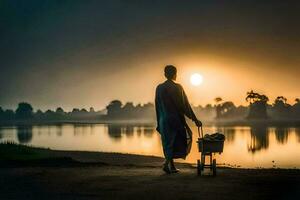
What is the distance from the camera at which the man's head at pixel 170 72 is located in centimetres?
1722

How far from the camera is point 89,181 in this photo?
49.1ft

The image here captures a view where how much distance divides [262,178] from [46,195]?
6.21m

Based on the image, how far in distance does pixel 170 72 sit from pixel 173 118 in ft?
5.04

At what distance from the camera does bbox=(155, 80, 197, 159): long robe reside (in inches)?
652

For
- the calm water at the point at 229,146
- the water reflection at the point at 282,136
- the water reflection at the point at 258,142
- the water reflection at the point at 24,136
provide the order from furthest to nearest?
the water reflection at the point at 24,136 → the water reflection at the point at 282,136 → the water reflection at the point at 258,142 → the calm water at the point at 229,146

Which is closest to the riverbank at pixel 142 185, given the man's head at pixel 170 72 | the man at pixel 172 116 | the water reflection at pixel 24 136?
the man at pixel 172 116

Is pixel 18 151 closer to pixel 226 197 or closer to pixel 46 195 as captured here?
pixel 46 195

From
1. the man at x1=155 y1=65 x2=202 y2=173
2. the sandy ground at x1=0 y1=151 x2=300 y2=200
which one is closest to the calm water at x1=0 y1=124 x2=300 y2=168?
the man at x1=155 y1=65 x2=202 y2=173

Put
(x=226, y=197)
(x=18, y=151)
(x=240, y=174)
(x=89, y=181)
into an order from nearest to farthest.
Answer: (x=226, y=197) < (x=89, y=181) < (x=240, y=174) < (x=18, y=151)

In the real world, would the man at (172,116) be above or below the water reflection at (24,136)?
above

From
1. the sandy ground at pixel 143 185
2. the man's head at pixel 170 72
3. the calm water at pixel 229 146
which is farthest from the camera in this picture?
the calm water at pixel 229 146

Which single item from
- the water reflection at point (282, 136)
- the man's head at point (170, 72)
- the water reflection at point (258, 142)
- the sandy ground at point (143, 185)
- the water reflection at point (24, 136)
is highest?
the man's head at point (170, 72)

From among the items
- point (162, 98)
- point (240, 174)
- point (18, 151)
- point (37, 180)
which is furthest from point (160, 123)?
point (18, 151)

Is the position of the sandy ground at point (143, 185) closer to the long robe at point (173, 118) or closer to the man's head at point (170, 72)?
the long robe at point (173, 118)
